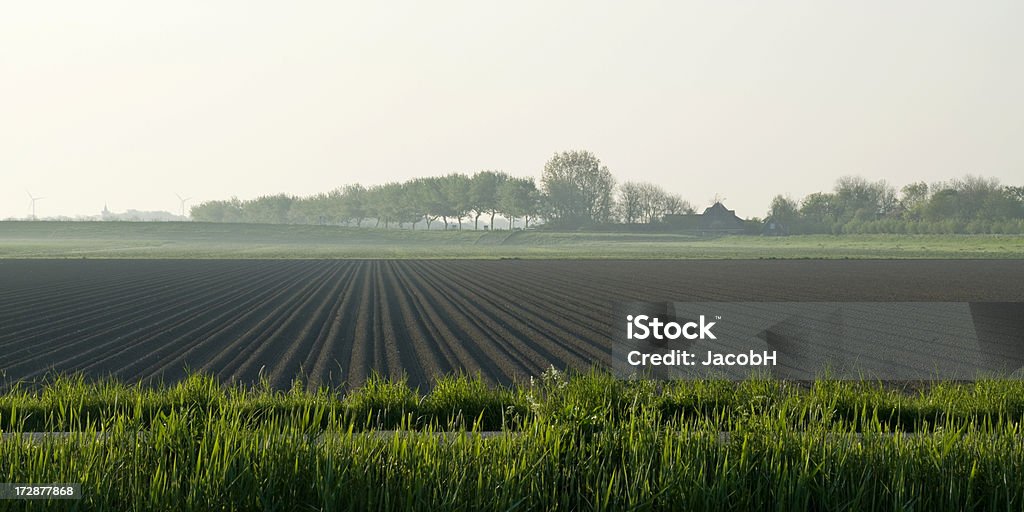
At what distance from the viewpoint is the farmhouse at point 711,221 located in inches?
5664

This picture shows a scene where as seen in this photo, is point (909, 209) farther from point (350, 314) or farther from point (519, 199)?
point (350, 314)

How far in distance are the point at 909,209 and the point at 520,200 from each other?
72.1m

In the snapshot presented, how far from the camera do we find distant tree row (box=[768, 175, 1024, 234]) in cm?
11279

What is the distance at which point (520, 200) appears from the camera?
491 ft

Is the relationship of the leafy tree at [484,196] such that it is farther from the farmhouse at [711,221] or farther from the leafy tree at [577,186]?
the farmhouse at [711,221]

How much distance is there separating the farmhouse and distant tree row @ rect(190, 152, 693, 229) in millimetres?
9635

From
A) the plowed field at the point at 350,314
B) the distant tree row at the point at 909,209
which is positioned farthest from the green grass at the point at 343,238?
the plowed field at the point at 350,314

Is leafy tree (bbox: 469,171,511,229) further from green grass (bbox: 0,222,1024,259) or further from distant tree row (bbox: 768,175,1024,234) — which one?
distant tree row (bbox: 768,175,1024,234)

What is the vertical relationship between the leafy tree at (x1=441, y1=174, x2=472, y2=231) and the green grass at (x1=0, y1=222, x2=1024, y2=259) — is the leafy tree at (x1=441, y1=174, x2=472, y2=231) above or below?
above

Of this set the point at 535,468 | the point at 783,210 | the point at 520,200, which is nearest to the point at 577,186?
the point at 520,200

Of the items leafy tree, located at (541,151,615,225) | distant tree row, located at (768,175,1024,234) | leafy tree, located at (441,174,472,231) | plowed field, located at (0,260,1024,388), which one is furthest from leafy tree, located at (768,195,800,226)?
plowed field, located at (0,260,1024,388)

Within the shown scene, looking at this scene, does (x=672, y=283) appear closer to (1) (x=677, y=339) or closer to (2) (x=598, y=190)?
(1) (x=677, y=339)

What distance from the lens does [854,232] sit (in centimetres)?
12175

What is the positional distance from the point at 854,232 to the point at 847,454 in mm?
126561
